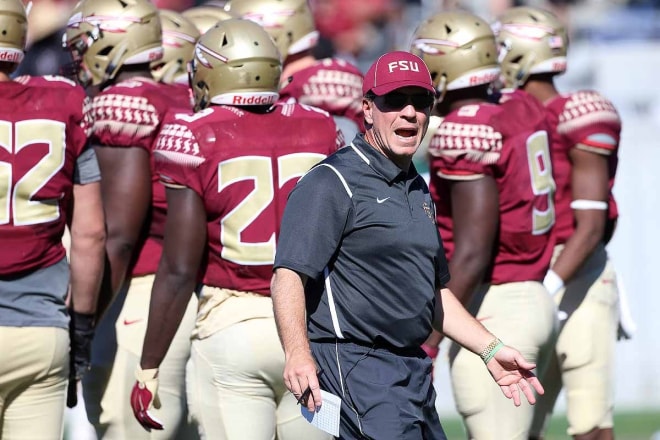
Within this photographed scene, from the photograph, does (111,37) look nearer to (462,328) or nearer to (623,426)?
(462,328)

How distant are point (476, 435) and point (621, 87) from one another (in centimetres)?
641

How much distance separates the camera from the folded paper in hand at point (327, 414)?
3.71m

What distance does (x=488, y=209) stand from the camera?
200 inches

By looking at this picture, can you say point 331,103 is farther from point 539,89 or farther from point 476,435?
point 476,435

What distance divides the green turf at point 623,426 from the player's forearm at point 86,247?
377 centimetres

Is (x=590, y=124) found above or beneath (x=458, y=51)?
beneath

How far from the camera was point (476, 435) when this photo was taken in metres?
5.19

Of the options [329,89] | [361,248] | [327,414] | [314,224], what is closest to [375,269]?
[361,248]

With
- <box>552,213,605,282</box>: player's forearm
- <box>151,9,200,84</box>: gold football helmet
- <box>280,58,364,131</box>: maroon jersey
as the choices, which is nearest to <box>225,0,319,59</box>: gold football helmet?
<box>280,58,364,131</box>: maroon jersey

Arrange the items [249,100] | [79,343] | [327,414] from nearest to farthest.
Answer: [327,414], [249,100], [79,343]

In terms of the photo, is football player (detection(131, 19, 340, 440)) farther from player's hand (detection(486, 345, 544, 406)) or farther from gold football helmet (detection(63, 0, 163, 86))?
player's hand (detection(486, 345, 544, 406))

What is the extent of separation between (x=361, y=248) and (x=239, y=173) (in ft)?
3.16

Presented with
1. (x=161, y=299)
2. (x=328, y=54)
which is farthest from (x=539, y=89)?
(x=328, y=54)

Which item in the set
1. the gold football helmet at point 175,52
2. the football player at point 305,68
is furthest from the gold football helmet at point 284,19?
the gold football helmet at point 175,52
